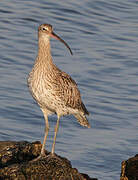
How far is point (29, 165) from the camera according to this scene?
9273mm

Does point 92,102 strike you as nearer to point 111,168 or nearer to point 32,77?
point 111,168

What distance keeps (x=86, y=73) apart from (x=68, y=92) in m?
5.69

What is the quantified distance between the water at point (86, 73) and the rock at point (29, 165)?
2.19m

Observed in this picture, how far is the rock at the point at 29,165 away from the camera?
9141 mm

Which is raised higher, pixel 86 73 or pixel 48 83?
pixel 48 83

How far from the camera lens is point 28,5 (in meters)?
22.0

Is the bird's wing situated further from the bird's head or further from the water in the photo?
the water

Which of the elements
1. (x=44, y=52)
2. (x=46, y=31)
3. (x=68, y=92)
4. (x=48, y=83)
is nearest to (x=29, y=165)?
(x=48, y=83)

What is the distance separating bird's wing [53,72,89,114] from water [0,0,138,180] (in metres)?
Answer: 1.64

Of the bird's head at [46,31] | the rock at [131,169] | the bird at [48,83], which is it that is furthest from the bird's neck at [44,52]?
the rock at [131,169]

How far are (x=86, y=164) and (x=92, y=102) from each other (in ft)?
9.42

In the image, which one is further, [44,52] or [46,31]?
[44,52]

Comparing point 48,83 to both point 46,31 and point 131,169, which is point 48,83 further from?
point 131,169

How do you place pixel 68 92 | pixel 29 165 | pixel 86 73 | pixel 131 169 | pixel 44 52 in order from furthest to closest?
pixel 86 73, pixel 68 92, pixel 44 52, pixel 131 169, pixel 29 165
